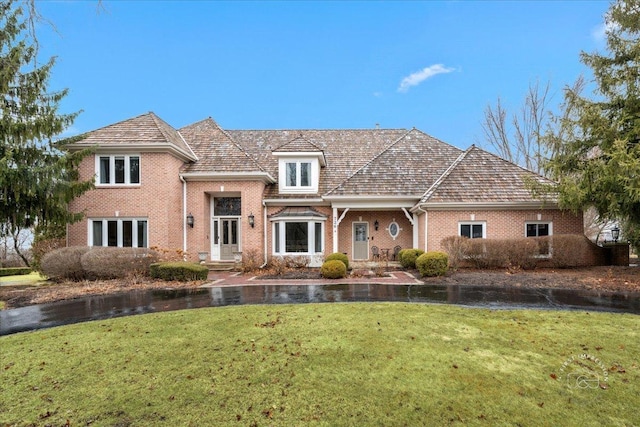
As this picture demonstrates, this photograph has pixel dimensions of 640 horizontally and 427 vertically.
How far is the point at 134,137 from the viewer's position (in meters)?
16.1

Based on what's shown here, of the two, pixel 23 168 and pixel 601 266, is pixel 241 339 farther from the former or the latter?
pixel 601 266

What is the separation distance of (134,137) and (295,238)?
924 cm

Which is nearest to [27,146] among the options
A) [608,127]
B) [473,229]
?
[473,229]

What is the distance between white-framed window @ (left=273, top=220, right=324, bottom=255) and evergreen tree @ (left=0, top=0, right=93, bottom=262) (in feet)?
30.0

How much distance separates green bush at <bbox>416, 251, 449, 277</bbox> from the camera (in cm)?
1280

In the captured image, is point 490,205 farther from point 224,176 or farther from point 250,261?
point 224,176

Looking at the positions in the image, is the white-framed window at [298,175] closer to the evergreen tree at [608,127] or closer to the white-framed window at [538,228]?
the white-framed window at [538,228]

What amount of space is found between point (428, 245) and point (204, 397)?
1384 cm

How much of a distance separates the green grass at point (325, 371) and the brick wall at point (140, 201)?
938cm

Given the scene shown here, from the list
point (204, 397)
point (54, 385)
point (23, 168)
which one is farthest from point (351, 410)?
point (23, 168)

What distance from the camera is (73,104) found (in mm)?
13133

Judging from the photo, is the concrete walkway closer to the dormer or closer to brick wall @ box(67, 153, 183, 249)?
brick wall @ box(67, 153, 183, 249)

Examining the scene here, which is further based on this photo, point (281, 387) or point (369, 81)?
point (369, 81)

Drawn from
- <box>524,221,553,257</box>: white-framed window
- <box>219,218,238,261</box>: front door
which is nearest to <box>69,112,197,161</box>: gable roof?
<box>219,218,238,261</box>: front door
